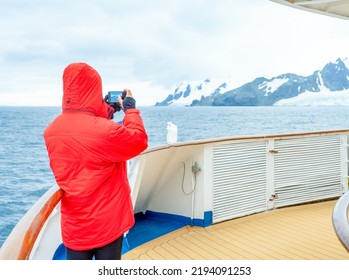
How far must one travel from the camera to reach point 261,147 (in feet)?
12.3

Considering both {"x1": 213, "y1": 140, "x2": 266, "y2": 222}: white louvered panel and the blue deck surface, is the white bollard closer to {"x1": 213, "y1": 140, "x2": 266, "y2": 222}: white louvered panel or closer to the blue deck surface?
{"x1": 213, "y1": 140, "x2": 266, "y2": 222}: white louvered panel

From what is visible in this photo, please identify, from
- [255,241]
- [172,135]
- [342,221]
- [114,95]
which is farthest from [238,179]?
[342,221]

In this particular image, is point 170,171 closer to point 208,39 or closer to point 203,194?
point 203,194

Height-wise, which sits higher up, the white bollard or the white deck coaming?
the white deck coaming

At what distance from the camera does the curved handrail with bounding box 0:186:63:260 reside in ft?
3.00

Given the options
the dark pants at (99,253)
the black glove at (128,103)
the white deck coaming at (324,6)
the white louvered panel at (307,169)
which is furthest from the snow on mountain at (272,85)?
the dark pants at (99,253)

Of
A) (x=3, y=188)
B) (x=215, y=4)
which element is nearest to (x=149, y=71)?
(x=215, y=4)

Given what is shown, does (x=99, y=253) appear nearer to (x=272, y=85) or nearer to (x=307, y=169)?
(x=307, y=169)

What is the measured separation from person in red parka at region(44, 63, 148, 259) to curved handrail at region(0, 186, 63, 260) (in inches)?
4.5

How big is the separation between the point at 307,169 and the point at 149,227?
1.84 metres

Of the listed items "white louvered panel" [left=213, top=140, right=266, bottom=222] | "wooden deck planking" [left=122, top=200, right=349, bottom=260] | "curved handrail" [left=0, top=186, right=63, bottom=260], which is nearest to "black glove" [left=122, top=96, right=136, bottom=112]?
"curved handrail" [left=0, top=186, right=63, bottom=260]

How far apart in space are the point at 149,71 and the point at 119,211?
202 feet

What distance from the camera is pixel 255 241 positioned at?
3.09 m

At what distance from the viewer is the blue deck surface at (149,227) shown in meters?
3.09
